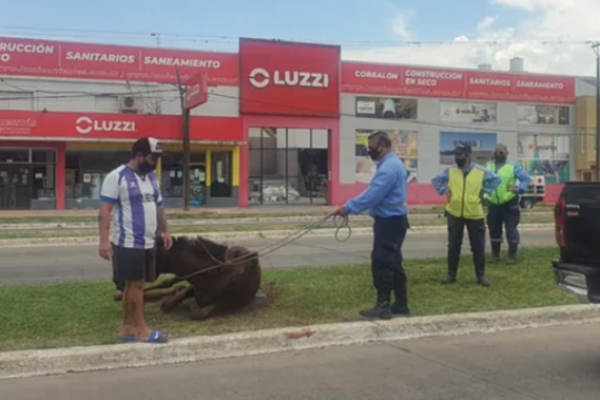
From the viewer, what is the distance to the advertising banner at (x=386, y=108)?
116 feet

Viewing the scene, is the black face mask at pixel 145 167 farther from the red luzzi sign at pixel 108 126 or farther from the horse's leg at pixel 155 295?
the red luzzi sign at pixel 108 126

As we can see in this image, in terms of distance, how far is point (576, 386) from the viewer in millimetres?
4988

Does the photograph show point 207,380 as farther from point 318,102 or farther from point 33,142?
point 318,102

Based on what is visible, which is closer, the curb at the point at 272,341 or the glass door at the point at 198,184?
the curb at the point at 272,341

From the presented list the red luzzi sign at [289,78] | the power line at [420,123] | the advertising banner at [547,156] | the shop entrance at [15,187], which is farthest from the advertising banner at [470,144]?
the shop entrance at [15,187]

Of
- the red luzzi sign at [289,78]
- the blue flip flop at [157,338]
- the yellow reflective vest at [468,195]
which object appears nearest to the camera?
the blue flip flop at [157,338]

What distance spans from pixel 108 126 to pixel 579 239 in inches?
1081

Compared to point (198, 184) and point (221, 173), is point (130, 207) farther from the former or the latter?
point (221, 173)

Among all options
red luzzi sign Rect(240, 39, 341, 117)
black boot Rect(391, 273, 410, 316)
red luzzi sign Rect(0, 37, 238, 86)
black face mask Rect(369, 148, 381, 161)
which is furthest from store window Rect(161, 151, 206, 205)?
black boot Rect(391, 273, 410, 316)

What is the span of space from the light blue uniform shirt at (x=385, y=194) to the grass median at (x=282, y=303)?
1139mm

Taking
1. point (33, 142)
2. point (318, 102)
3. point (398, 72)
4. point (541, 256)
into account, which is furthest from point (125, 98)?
point (541, 256)

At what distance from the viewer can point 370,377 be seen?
520 centimetres

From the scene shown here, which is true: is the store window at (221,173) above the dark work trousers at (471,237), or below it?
above

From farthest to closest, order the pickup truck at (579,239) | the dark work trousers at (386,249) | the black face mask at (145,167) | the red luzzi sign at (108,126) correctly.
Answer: the red luzzi sign at (108,126) → the dark work trousers at (386,249) → the black face mask at (145,167) → the pickup truck at (579,239)
